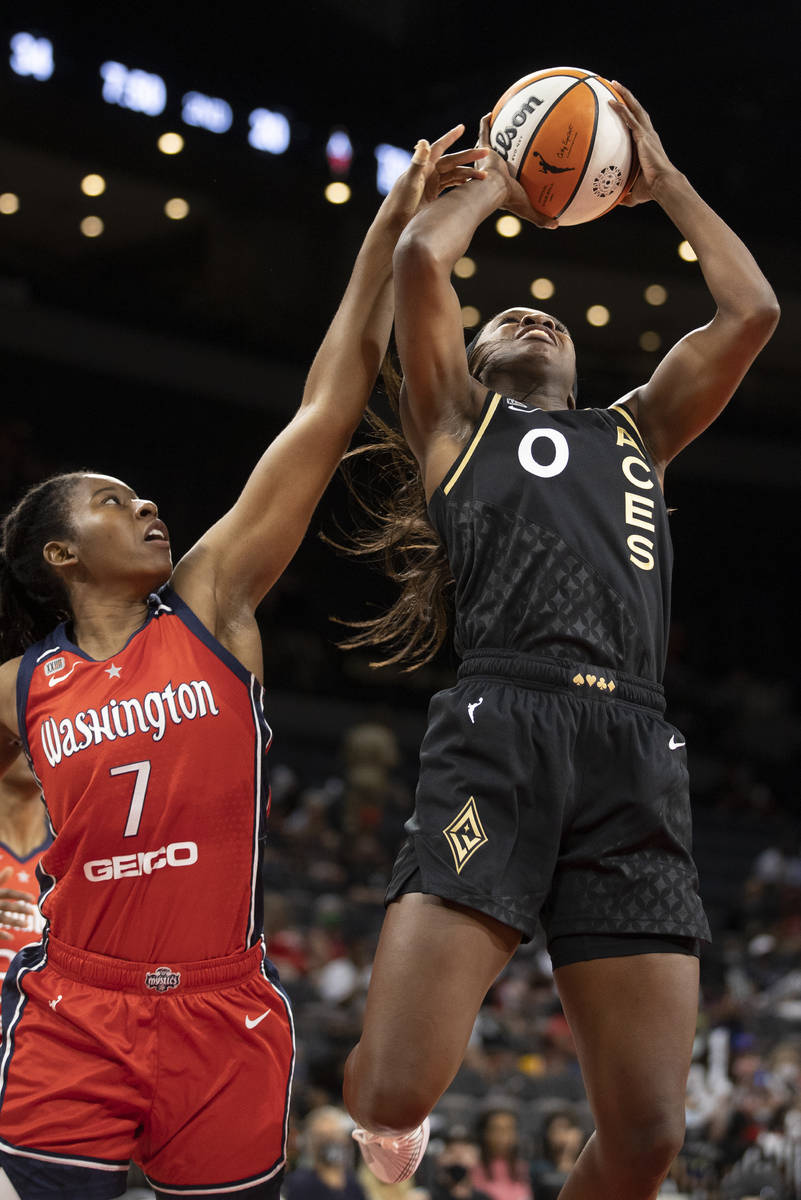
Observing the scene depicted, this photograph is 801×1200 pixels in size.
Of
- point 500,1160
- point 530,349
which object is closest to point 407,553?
point 530,349

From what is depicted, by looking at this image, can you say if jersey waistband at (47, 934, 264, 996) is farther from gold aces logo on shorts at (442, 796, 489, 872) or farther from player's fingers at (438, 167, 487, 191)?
player's fingers at (438, 167, 487, 191)

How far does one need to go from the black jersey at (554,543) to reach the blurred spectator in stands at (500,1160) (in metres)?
5.17

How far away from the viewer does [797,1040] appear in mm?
10484

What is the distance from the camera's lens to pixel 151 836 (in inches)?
116

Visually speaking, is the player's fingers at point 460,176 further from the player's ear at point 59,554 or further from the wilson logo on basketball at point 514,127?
the player's ear at point 59,554

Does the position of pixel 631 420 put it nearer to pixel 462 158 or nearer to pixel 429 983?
pixel 462 158

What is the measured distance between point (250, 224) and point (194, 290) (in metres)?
1.77

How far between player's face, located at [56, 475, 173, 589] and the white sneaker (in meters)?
1.36

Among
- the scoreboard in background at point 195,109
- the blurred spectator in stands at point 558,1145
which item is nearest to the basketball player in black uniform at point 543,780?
the blurred spectator in stands at point 558,1145

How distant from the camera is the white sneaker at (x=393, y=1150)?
2996mm

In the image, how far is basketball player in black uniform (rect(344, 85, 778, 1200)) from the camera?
2.86 meters

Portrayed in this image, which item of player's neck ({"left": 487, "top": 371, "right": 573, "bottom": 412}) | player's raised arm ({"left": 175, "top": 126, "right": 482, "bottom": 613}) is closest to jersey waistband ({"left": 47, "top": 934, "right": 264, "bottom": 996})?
player's raised arm ({"left": 175, "top": 126, "right": 482, "bottom": 613})

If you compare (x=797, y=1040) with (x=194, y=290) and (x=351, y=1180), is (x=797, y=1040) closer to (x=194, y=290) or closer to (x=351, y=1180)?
(x=351, y=1180)

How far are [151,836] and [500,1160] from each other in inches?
210
